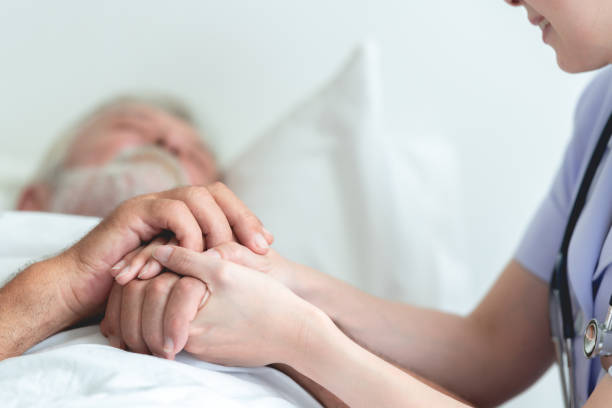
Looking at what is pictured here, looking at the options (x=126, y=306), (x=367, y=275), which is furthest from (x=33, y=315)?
(x=367, y=275)

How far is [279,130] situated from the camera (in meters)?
1.53

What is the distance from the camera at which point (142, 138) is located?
1.66 m

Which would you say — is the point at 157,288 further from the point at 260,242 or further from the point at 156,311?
the point at 260,242

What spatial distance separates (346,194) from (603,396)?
0.81 meters

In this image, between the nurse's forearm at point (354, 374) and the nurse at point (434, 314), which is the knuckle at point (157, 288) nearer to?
the nurse at point (434, 314)

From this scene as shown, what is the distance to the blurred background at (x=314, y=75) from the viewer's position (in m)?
1.57

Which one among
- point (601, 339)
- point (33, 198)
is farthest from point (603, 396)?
point (33, 198)

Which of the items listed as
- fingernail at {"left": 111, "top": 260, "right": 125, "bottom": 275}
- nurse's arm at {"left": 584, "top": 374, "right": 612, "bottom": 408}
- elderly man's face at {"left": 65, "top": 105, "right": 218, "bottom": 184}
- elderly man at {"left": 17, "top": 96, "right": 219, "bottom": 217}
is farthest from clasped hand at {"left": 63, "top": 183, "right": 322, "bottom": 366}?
elderly man's face at {"left": 65, "top": 105, "right": 218, "bottom": 184}

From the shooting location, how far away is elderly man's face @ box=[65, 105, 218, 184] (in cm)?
160

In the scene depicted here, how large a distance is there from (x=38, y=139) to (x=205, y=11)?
0.55 m

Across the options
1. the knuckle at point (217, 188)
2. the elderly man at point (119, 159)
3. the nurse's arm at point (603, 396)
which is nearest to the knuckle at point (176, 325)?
the knuckle at point (217, 188)

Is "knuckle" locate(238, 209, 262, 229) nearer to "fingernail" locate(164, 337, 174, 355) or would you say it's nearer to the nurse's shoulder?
"fingernail" locate(164, 337, 174, 355)

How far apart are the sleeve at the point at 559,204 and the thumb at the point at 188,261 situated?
0.53 meters

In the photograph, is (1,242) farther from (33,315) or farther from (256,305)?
(256,305)
